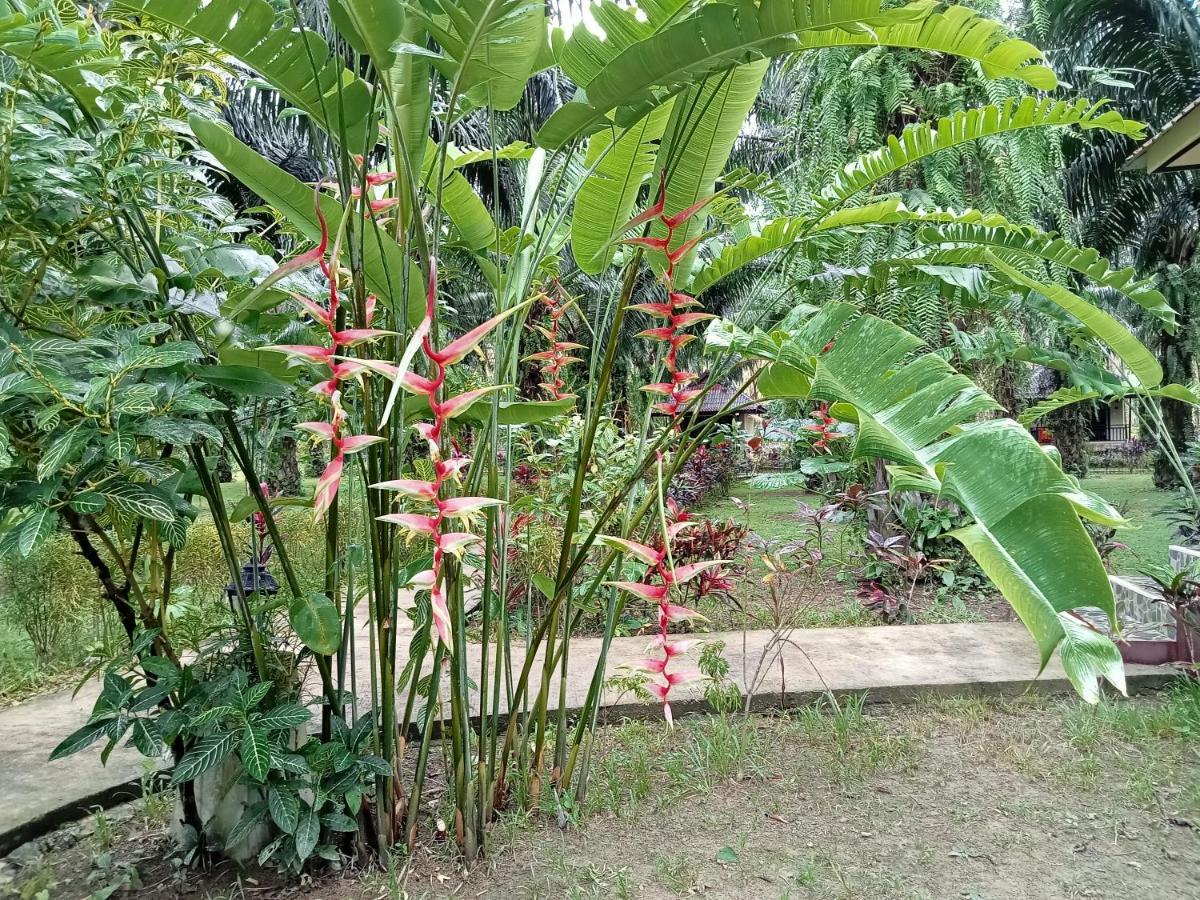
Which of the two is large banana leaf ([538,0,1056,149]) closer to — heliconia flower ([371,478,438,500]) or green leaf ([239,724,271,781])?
heliconia flower ([371,478,438,500])

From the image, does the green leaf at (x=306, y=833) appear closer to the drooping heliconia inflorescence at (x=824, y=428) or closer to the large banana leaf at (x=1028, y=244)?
the drooping heliconia inflorescence at (x=824, y=428)

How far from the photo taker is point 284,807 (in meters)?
1.71

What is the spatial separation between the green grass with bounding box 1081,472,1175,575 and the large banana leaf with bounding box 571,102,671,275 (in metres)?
1.62

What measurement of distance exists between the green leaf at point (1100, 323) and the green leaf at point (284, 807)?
210 cm

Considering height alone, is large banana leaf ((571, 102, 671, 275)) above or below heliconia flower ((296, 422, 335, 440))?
above

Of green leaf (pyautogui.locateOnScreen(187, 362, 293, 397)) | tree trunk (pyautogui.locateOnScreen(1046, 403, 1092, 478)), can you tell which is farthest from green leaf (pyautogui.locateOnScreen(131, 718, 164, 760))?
tree trunk (pyautogui.locateOnScreen(1046, 403, 1092, 478))

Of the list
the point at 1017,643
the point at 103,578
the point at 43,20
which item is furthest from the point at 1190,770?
the point at 43,20

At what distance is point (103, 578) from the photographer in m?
Answer: 1.76

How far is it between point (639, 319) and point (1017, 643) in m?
8.29

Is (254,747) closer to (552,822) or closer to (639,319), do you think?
(552,822)

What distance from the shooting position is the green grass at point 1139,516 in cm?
568

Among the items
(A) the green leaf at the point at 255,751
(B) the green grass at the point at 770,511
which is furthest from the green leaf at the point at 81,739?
(B) the green grass at the point at 770,511

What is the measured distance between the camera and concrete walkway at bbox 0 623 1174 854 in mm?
2328

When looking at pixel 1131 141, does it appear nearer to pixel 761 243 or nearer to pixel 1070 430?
pixel 1070 430
